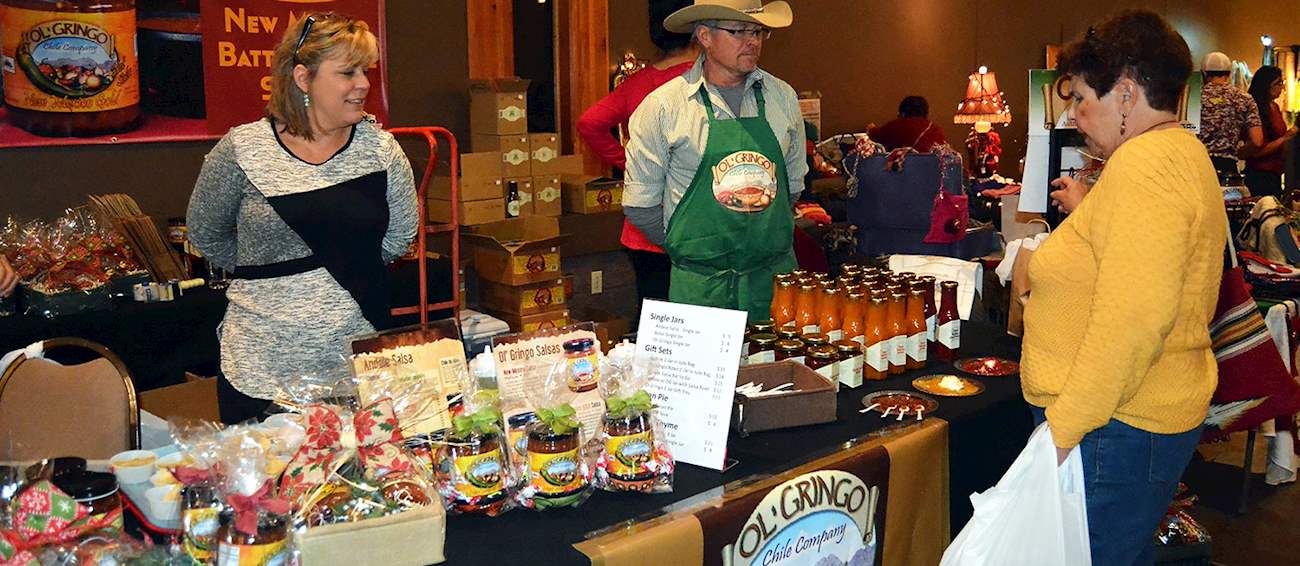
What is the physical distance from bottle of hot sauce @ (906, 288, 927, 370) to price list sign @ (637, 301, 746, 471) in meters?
0.72

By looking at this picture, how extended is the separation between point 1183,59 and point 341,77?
1.70 meters

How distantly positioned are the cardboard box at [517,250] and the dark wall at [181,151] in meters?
0.61

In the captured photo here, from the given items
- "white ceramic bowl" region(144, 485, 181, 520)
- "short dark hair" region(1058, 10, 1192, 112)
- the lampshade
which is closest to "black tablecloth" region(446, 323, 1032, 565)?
"white ceramic bowl" region(144, 485, 181, 520)

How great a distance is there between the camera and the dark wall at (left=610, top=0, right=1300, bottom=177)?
820cm

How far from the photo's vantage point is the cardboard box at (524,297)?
16.8ft

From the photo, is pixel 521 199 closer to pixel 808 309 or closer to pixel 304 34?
pixel 304 34

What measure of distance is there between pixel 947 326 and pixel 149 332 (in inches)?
103

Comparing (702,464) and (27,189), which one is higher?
(27,189)

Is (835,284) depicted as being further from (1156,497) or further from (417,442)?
(417,442)

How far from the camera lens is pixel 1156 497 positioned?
204 cm

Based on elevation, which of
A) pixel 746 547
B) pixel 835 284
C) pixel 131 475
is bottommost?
pixel 746 547

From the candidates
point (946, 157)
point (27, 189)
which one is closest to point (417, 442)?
point (27, 189)

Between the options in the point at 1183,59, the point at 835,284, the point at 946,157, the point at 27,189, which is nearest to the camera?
the point at 1183,59

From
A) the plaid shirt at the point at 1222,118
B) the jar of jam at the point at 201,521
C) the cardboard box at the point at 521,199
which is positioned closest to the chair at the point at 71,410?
the jar of jam at the point at 201,521
